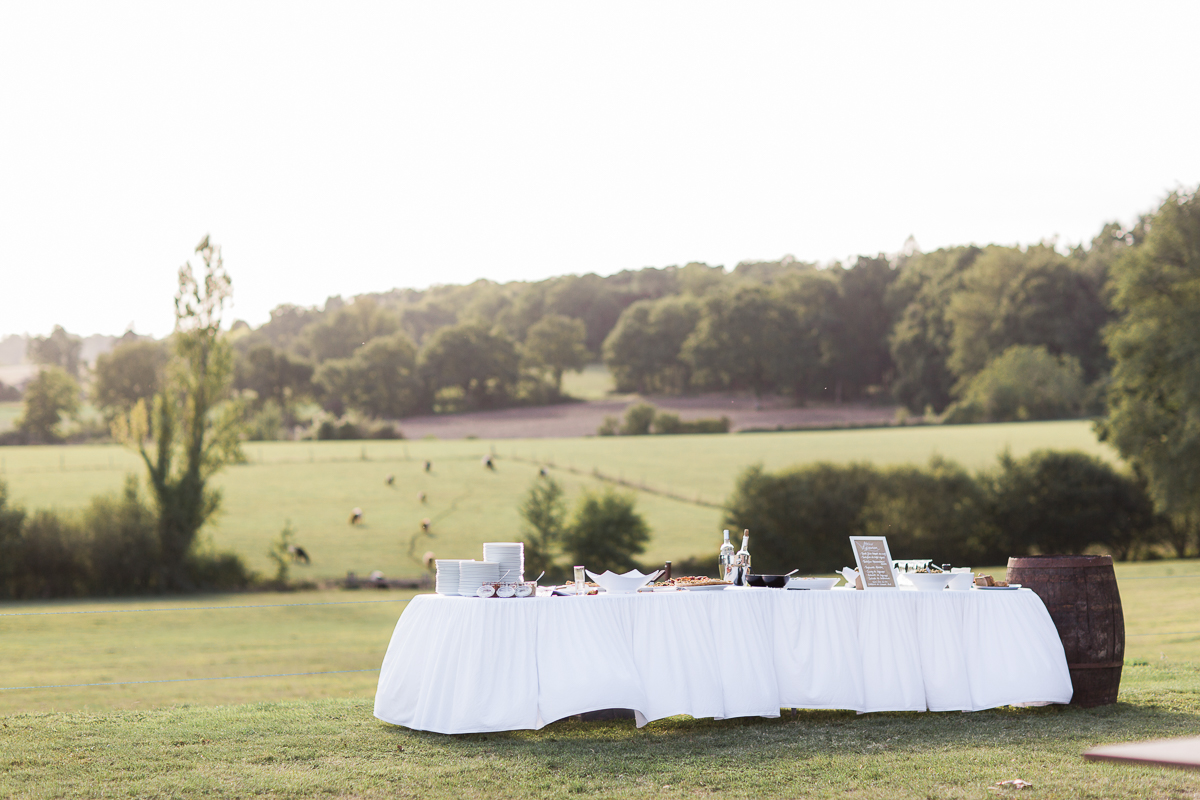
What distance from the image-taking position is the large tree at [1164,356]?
25562mm

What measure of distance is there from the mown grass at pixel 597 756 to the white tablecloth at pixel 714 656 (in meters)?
0.13

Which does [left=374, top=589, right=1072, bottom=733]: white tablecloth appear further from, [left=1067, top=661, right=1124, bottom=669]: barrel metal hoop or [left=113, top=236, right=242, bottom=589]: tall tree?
[left=113, top=236, right=242, bottom=589]: tall tree

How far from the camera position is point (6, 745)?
513 cm

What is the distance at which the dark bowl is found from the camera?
579 centimetres

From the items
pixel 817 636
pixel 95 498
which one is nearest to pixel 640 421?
pixel 95 498

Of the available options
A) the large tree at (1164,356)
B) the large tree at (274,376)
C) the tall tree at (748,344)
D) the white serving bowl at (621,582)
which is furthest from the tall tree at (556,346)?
the white serving bowl at (621,582)

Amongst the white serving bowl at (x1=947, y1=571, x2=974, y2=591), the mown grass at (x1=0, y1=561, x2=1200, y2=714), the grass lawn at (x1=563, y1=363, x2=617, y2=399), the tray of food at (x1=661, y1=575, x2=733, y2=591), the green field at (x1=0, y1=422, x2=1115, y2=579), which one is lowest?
the mown grass at (x1=0, y1=561, x2=1200, y2=714)

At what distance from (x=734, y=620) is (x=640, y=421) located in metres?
42.6

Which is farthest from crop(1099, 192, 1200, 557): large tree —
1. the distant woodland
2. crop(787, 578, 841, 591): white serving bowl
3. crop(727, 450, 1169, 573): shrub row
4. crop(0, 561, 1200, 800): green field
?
crop(787, 578, 841, 591): white serving bowl

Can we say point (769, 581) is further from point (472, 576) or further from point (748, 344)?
point (748, 344)

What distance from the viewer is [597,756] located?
486 cm

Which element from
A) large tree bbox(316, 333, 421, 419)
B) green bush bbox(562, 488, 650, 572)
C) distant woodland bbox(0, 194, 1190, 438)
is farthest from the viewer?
large tree bbox(316, 333, 421, 419)

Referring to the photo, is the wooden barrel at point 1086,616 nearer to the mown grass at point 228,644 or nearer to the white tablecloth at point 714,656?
the white tablecloth at point 714,656

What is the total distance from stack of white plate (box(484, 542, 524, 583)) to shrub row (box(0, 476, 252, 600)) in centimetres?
2470
